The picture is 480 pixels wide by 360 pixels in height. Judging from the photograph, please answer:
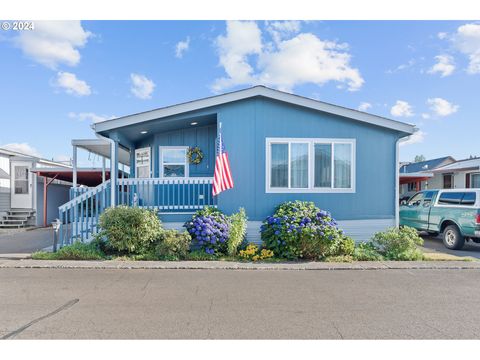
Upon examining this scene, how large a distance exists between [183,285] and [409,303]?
3.71 meters

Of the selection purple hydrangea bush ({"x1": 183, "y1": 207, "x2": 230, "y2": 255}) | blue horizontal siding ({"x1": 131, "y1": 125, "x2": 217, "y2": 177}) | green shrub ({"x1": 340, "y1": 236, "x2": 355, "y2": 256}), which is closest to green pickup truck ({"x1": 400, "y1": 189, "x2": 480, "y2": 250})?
green shrub ({"x1": 340, "y1": 236, "x2": 355, "y2": 256})

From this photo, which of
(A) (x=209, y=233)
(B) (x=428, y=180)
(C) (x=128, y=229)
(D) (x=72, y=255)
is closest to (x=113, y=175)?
(C) (x=128, y=229)

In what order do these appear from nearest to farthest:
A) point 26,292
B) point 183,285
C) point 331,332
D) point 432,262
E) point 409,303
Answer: point 331,332, point 409,303, point 26,292, point 183,285, point 432,262

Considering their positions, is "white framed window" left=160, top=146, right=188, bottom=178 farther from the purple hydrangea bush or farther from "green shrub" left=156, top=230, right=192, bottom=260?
"green shrub" left=156, top=230, right=192, bottom=260

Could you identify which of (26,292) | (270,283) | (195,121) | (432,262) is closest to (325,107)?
(195,121)

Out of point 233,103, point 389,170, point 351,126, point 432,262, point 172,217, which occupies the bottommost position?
point 432,262

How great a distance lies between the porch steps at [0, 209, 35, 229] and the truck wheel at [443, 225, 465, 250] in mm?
16875

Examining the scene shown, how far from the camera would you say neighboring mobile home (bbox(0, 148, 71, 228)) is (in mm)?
13148

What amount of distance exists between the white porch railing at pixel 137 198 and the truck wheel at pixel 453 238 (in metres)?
7.47

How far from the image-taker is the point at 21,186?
13.9 meters

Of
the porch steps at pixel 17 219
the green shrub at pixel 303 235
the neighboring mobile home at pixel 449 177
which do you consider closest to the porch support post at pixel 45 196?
the porch steps at pixel 17 219

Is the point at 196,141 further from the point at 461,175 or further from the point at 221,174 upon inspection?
the point at 461,175

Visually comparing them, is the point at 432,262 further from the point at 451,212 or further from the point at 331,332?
the point at 331,332

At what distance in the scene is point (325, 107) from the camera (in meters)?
8.19
